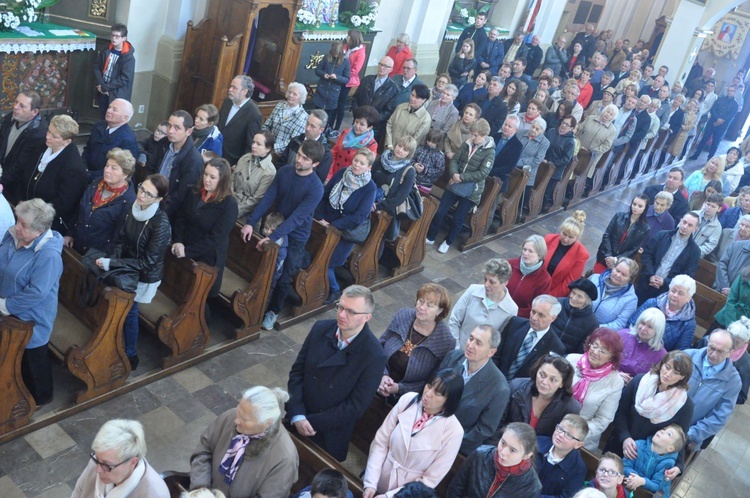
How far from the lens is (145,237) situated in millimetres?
4883

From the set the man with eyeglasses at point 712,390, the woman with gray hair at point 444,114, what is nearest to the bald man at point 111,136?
the woman with gray hair at point 444,114

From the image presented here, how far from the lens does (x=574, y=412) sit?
464 centimetres

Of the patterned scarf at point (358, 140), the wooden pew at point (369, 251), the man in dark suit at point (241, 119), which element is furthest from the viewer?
the patterned scarf at point (358, 140)

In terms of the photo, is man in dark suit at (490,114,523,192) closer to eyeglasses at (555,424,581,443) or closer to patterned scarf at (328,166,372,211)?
patterned scarf at (328,166,372,211)

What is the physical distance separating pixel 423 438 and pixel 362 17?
9.03 meters

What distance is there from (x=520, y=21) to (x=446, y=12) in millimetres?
3479

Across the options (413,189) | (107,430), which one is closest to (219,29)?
(413,189)

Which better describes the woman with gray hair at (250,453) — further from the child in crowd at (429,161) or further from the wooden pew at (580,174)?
the wooden pew at (580,174)

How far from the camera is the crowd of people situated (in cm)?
390

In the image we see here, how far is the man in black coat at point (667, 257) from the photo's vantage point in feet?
24.2

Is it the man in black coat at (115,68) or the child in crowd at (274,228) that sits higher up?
the man in black coat at (115,68)

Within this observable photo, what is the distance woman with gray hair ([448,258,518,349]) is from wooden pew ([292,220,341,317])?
4.61 feet

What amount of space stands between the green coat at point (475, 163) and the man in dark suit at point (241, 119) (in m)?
2.18

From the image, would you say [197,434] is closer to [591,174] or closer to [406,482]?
[406,482]
